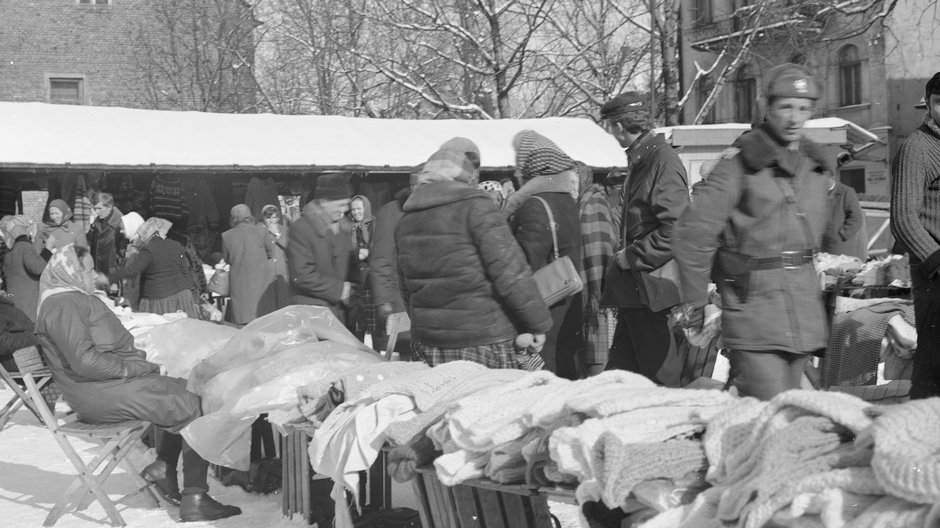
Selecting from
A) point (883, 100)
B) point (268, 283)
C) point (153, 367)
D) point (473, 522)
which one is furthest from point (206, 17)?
point (473, 522)

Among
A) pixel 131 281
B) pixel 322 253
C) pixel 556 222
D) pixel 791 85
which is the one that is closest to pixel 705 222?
pixel 791 85

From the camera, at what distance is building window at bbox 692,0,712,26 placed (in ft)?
119

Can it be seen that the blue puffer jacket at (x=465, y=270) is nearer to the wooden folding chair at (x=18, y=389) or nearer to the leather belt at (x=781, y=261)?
the leather belt at (x=781, y=261)

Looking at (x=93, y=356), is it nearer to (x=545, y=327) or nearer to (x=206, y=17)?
(x=545, y=327)

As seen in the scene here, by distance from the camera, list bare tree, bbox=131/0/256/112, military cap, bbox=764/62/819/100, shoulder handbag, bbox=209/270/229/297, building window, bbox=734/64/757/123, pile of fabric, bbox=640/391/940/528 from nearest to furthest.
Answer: pile of fabric, bbox=640/391/940/528 < military cap, bbox=764/62/819/100 < shoulder handbag, bbox=209/270/229/297 < bare tree, bbox=131/0/256/112 < building window, bbox=734/64/757/123

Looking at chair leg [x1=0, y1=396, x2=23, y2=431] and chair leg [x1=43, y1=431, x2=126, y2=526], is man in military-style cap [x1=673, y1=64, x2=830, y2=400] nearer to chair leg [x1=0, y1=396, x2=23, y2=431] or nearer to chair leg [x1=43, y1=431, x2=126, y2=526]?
chair leg [x1=43, y1=431, x2=126, y2=526]

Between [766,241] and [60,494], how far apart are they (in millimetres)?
4450

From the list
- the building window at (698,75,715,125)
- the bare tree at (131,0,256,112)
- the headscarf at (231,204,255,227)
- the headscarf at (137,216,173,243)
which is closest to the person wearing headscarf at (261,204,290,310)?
the headscarf at (231,204,255,227)

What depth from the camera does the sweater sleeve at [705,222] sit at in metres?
4.17

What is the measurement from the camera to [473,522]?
4016 mm

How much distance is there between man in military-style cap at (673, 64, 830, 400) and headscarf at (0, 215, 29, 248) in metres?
9.60

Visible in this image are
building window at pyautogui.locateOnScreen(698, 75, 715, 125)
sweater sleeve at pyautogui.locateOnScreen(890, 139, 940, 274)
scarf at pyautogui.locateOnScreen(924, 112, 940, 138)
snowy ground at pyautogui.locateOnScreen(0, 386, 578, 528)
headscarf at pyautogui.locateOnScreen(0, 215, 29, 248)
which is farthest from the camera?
building window at pyautogui.locateOnScreen(698, 75, 715, 125)

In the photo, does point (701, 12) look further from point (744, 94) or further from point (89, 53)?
point (89, 53)

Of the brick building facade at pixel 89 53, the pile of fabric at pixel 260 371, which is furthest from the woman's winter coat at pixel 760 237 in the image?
the brick building facade at pixel 89 53
